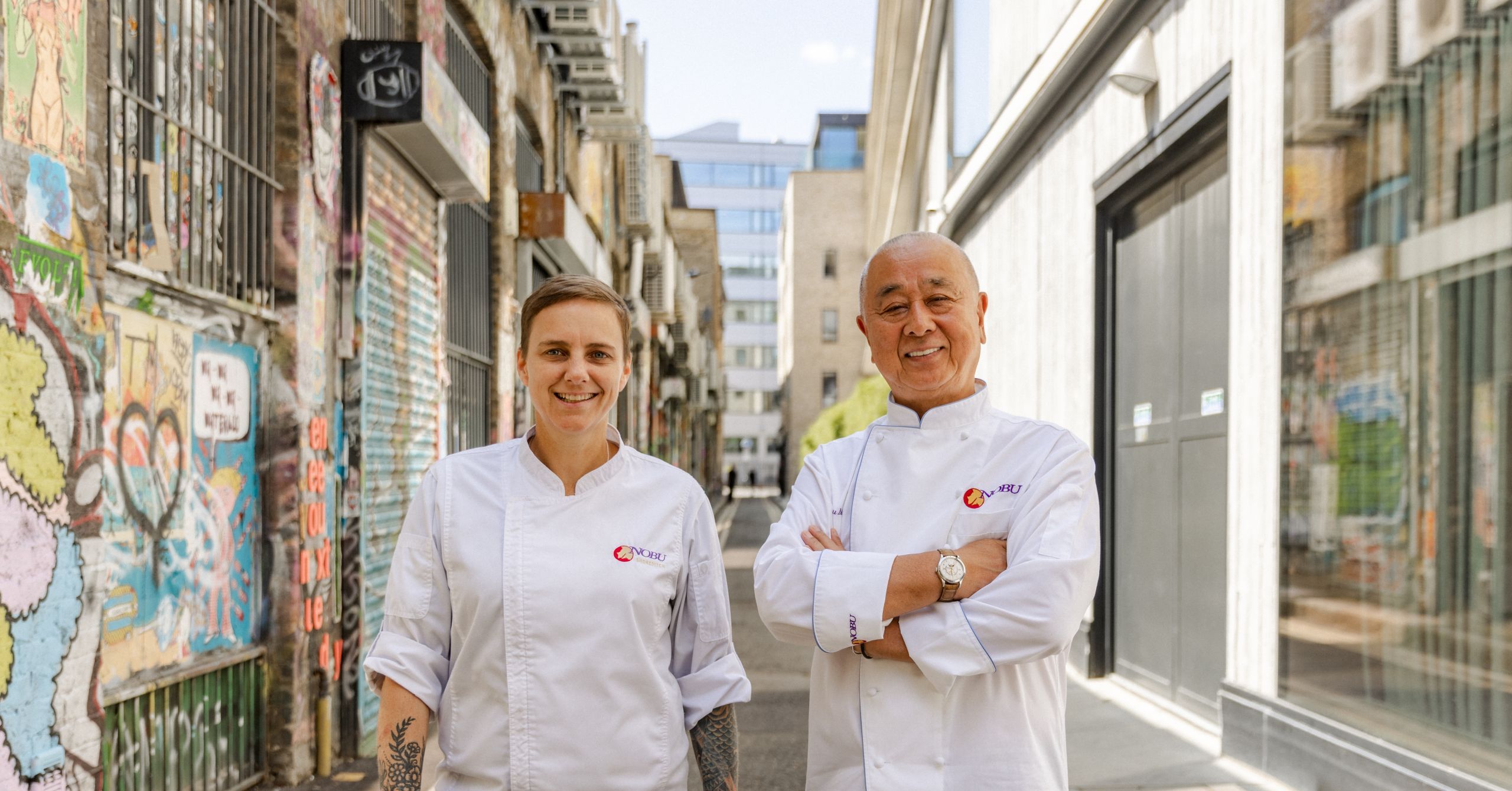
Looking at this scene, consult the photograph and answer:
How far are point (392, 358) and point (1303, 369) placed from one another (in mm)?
5071

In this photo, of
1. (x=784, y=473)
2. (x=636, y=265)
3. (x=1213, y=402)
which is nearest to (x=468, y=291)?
(x=1213, y=402)

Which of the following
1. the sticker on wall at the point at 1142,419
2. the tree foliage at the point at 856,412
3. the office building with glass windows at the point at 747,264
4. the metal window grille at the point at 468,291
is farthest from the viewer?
the office building with glass windows at the point at 747,264

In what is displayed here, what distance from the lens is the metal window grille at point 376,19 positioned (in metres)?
6.91

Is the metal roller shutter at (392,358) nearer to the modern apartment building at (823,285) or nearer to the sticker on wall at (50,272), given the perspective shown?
the sticker on wall at (50,272)

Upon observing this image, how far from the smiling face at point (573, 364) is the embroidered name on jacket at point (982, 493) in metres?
0.75

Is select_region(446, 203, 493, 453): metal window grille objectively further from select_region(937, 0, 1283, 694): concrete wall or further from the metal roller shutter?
select_region(937, 0, 1283, 694): concrete wall

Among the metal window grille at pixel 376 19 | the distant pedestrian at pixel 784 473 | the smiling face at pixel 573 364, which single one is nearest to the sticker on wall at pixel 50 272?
the smiling face at pixel 573 364

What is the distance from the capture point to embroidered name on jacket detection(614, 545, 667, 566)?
248cm

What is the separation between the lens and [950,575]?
2326 mm

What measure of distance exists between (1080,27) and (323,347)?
19.1 feet

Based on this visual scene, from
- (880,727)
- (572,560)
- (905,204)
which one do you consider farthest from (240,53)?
(905,204)

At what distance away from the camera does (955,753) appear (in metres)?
2.33

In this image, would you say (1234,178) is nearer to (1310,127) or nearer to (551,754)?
(1310,127)

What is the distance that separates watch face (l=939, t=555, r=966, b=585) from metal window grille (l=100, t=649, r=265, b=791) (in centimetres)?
314
